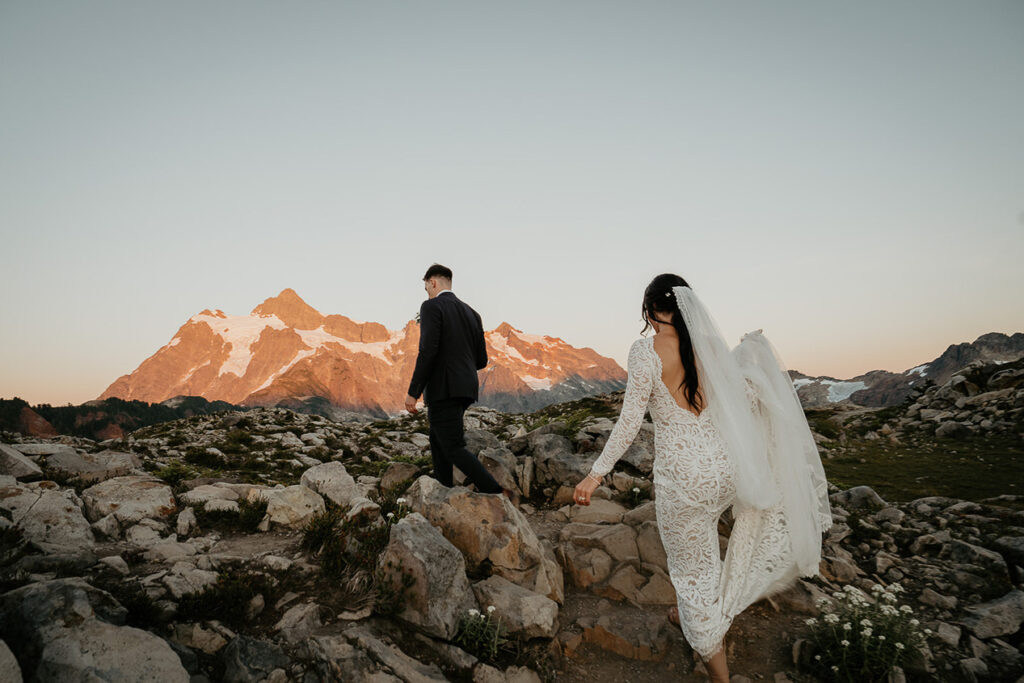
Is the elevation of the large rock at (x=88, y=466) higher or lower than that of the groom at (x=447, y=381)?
lower

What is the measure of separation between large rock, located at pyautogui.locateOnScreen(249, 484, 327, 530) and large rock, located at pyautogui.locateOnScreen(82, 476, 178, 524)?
110cm

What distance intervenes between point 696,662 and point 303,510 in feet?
18.2

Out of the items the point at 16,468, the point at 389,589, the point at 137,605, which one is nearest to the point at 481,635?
the point at 389,589

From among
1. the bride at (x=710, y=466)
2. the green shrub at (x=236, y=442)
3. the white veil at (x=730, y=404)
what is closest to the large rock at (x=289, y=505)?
the bride at (x=710, y=466)

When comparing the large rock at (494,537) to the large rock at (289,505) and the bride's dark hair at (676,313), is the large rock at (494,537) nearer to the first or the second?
the large rock at (289,505)

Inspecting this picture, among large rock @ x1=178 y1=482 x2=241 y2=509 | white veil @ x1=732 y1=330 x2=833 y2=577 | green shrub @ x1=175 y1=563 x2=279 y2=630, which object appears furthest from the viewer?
large rock @ x1=178 y1=482 x2=241 y2=509

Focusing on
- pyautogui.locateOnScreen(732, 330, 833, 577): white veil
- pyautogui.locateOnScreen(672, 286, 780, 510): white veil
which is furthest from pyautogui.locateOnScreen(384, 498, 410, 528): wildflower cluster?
pyautogui.locateOnScreen(732, 330, 833, 577): white veil

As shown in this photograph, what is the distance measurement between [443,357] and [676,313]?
335 cm

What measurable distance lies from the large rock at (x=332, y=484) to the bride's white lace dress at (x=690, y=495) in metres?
4.91

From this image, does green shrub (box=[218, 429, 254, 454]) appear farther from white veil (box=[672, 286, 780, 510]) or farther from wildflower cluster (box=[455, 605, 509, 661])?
white veil (box=[672, 286, 780, 510])

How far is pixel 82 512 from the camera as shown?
530 cm

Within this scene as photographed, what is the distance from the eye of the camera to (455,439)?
243 inches

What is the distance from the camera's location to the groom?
6.06 m

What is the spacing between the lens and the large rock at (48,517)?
15.1 ft
